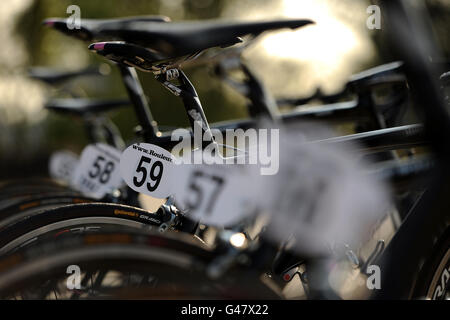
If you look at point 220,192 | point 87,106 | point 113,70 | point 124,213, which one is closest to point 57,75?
point 87,106

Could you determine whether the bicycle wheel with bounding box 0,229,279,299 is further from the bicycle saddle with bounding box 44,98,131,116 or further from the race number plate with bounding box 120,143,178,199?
the bicycle saddle with bounding box 44,98,131,116

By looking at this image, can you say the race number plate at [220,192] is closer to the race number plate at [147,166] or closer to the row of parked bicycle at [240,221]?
the row of parked bicycle at [240,221]

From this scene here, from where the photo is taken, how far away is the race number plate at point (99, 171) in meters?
2.56

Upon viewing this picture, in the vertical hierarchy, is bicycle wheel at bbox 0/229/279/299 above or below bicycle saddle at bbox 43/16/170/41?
below

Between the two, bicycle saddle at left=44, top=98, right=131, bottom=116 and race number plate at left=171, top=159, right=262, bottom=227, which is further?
bicycle saddle at left=44, top=98, right=131, bottom=116

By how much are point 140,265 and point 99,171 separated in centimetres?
149

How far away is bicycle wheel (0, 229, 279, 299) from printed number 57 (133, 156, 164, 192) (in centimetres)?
48

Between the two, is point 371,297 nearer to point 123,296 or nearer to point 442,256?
point 442,256

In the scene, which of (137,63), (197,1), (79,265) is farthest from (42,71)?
(197,1)

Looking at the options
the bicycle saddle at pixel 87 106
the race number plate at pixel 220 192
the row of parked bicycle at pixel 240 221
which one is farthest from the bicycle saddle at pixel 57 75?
the race number plate at pixel 220 192

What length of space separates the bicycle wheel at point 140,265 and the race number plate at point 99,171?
133cm

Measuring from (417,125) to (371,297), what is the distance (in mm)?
565

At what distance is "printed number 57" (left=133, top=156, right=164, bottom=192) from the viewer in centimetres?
170

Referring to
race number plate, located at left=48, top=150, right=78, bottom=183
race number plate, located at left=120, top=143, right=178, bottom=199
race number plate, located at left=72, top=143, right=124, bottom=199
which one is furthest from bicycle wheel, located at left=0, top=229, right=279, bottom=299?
race number plate, located at left=48, top=150, right=78, bottom=183
